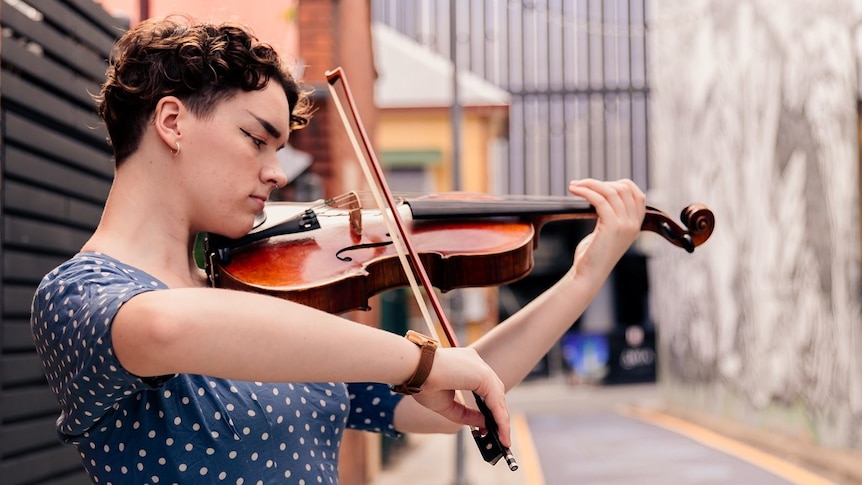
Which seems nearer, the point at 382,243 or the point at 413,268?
the point at 413,268

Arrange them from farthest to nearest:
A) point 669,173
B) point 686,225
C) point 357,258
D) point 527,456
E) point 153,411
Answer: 1. point 669,173
2. point 527,456
3. point 686,225
4. point 357,258
5. point 153,411

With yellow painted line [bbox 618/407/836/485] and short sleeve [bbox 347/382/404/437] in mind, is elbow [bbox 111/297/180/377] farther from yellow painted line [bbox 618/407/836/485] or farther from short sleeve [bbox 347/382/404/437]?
yellow painted line [bbox 618/407/836/485]

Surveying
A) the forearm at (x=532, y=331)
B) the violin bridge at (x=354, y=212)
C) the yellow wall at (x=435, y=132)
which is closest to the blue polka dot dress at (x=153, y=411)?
the forearm at (x=532, y=331)

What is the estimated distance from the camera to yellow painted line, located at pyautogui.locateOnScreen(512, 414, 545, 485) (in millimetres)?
8461

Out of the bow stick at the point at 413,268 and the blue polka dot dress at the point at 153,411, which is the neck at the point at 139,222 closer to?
the blue polka dot dress at the point at 153,411

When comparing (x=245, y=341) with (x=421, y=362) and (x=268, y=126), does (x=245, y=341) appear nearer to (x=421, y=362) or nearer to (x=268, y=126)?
(x=421, y=362)

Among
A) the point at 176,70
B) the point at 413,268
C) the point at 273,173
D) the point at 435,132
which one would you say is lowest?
the point at 413,268

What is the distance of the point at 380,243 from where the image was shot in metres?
1.83

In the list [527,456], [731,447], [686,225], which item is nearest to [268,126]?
[686,225]

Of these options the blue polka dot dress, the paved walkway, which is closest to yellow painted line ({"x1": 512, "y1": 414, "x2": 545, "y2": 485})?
the paved walkway

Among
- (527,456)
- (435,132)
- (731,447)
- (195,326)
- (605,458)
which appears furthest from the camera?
(435,132)

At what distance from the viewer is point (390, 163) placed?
903 inches

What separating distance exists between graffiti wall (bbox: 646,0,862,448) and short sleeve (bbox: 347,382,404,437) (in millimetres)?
7475

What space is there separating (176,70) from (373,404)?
0.68m
